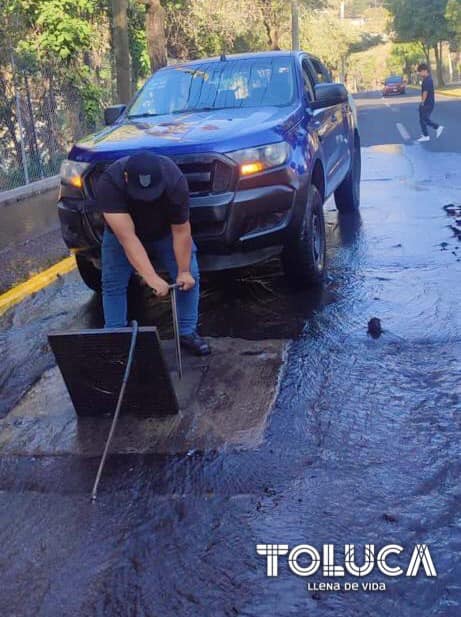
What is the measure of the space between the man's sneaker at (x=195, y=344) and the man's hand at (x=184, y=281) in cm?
54

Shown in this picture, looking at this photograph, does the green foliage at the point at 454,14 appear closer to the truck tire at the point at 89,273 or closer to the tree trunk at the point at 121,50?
the tree trunk at the point at 121,50

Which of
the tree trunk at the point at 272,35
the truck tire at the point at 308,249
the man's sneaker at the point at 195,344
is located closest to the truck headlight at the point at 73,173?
the man's sneaker at the point at 195,344

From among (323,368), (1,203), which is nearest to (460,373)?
(323,368)

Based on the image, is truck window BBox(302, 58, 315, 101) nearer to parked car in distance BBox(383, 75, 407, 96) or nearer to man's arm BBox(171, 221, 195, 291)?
man's arm BBox(171, 221, 195, 291)

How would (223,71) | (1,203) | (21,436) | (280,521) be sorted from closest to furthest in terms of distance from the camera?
(280,521), (21,436), (223,71), (1,203)

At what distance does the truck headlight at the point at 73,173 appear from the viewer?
17.3 feet

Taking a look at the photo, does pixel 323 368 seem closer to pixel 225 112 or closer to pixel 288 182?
pixel 288 182

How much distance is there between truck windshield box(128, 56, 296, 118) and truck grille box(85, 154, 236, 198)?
1451mm

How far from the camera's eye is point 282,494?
312 cm

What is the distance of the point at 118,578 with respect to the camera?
2662 mm

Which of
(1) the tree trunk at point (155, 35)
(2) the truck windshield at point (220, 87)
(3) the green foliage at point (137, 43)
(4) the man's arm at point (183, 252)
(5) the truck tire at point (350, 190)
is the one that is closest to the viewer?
(4) the man's arm at point (183, 252)

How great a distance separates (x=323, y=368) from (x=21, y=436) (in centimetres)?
176

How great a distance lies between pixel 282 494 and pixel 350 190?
6444 mm

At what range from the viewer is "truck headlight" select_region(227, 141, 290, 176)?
16.6 feet
